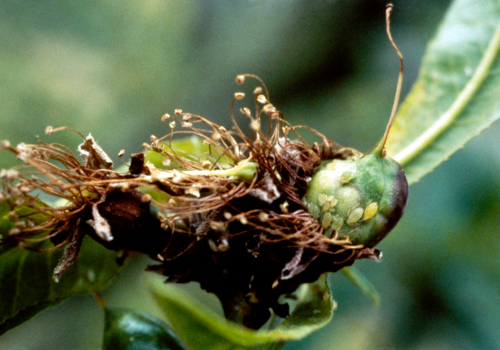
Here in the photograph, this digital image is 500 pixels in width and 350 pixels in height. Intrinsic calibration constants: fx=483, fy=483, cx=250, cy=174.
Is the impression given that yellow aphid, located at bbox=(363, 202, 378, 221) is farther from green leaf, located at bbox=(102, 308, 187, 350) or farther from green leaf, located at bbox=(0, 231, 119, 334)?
green leaf, located at bbox=(0, 231, 119, 334)

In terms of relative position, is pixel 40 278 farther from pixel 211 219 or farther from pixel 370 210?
pixel 370 210

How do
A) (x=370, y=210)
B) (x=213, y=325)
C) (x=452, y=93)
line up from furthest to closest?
1. (x=452, y=93)
2. (x=370, y=210)
3. (x=213, y=325)

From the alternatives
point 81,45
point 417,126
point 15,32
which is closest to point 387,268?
point 417,126

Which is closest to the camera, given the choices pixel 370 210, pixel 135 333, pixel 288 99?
pixel 370 210

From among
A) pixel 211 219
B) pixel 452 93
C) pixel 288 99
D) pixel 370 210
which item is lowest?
pixel 288 99

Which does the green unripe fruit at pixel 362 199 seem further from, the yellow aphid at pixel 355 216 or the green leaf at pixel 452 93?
the green leaf at pixel 452 93

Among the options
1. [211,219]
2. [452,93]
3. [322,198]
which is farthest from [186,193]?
[452,93]

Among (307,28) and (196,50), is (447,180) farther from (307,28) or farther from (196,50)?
(196,50)
